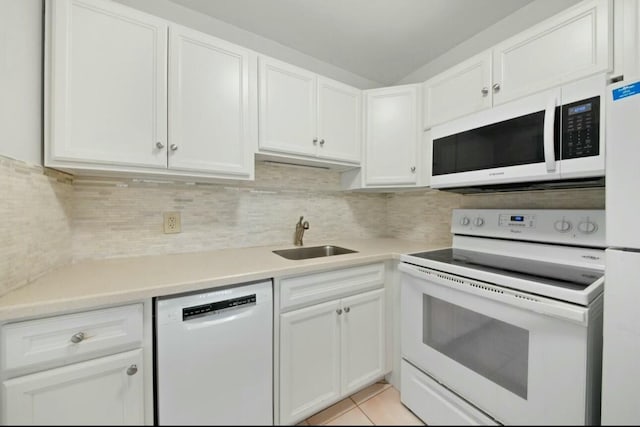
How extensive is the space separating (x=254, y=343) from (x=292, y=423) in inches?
18.4

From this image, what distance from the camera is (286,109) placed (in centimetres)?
154

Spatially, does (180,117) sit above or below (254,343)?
above

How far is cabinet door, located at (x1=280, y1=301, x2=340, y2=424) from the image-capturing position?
1174 mm

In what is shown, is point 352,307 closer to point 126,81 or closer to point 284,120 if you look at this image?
point 284,120

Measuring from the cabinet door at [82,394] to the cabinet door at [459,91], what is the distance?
1.93 metres

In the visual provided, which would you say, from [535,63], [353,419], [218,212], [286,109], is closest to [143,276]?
[218,212]

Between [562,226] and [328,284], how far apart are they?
3.84 feet

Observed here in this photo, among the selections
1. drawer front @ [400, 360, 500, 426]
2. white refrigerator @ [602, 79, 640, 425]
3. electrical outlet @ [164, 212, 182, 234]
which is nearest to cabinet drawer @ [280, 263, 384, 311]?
drawer front @ [400, 360, 500, 426]

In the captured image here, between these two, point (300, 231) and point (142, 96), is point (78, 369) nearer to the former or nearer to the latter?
point (142, 96)

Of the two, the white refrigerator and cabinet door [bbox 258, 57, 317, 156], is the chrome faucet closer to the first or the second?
cabinet door [bbox 258, 57, 317, 156]

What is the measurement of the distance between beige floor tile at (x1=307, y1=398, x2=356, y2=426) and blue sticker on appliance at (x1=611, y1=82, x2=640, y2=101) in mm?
1755

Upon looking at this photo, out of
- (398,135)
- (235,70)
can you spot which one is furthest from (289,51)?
(398,135)

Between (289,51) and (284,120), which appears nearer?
(284,120)

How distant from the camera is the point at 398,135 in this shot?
1.79 metres
